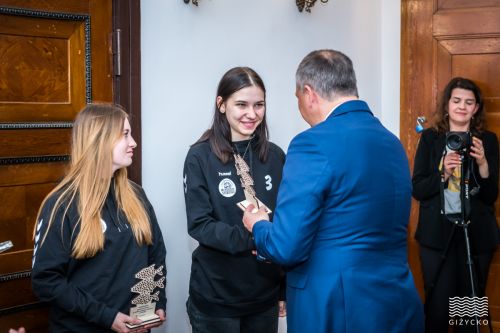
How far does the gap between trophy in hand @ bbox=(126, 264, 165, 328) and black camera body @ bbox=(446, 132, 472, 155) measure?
1511 mm

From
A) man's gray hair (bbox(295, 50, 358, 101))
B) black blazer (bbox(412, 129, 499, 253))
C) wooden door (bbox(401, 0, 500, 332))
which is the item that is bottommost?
black blazer (bbox(412, 129, 499, 253))

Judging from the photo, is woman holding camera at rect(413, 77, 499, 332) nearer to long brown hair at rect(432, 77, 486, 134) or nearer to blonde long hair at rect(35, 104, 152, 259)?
long brown hair at rect(432, 77, 486, 134)

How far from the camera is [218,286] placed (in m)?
2.22

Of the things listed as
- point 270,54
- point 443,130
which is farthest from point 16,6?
point 443,130

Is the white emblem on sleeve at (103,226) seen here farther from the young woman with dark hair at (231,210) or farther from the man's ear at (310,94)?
the man's ear at (310,94)

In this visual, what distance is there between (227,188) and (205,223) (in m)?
0.16

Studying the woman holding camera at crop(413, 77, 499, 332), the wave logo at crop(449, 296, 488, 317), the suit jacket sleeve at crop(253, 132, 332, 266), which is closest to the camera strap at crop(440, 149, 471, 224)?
the woman holding camera at crop(413, 77, 499, 332)

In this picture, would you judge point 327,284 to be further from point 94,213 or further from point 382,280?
point 94,213

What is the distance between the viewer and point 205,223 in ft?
7.12

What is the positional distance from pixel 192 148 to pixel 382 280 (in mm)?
880

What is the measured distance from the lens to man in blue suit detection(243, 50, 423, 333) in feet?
5.67

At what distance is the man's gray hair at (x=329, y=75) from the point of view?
184 centimetres

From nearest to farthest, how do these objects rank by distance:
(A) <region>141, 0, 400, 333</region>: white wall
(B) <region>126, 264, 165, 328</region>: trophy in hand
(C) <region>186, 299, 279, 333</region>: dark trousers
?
1. (B) <region>126, 264, 165, 328</region>: trophy in hand
2. (C) <region>186, 299, 279, 333</region>: dark trousers
3. (A) <region>141, 0, 400, 333</region>: white wall

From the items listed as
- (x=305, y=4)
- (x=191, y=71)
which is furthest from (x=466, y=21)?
(x=191, y=71)
